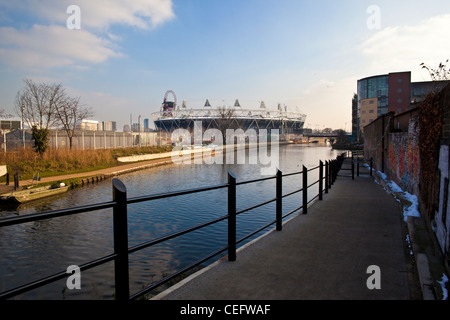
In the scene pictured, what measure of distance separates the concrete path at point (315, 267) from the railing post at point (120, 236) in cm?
72

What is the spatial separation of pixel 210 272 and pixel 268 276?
80 cm

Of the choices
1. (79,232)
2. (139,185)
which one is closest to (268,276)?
(79,232)

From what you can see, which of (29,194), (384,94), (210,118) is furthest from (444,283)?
(210,118)

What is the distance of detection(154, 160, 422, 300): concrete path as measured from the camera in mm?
3633

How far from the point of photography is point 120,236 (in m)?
2.83

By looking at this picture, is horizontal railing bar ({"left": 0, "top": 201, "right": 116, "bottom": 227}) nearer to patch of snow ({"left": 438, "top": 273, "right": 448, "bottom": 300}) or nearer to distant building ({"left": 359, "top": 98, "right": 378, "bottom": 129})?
patch of snow ({"left": 438, "top": 273, "right": 448, "bottom": 300})

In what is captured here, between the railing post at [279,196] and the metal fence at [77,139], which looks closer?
the railing post at [279,196]

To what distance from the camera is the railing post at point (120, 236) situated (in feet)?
8.96

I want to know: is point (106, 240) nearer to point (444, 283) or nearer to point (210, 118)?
point (444, 283)

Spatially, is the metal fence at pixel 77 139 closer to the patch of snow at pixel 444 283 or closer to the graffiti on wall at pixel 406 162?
the graffiti on wall at pixel 406 162

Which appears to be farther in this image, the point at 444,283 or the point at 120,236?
the point at 444,283

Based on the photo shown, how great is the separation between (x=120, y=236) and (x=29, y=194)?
15.8 metres

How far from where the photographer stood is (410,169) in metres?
10.9

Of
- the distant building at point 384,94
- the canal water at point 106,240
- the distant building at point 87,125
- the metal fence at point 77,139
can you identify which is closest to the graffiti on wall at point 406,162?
the canal water at point 106,240
